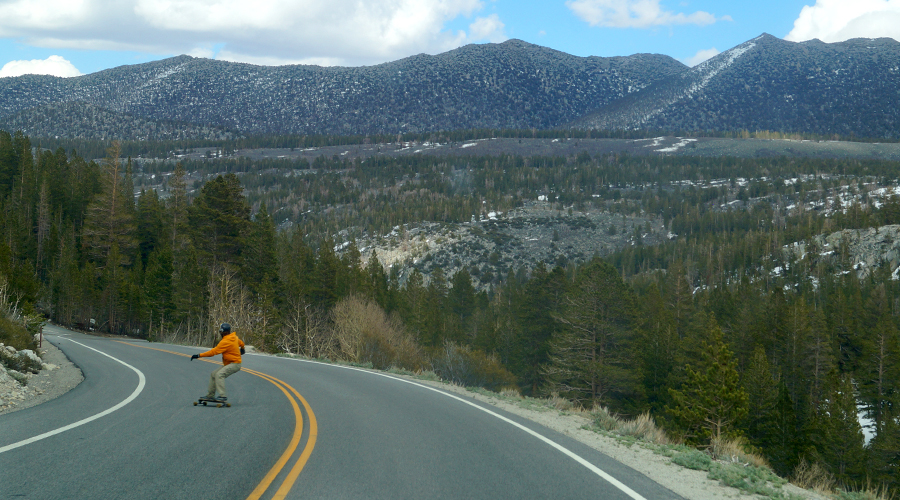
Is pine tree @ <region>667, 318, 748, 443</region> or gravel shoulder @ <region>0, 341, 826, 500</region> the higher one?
gravel shoulder @ <region>0, 341, 826, 500</region>

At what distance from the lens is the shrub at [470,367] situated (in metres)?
31.1

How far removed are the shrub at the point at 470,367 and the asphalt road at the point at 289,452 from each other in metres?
18.9

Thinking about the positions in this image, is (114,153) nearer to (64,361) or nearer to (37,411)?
(64,361)

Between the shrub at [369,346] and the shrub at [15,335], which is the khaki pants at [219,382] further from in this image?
the shrub at [369,346]

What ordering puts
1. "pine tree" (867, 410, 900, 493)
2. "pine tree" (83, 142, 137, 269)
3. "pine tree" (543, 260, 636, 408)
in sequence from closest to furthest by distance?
"pine tree" (867, 410, 900, 493) < "pine tree" (543, 260, 636, 408) < "pine tree" (83, 142, 137, 269)

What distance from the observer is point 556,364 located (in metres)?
50.1

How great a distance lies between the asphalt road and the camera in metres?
5.64

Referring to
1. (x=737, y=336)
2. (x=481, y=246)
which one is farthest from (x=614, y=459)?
(x=481, y=246)

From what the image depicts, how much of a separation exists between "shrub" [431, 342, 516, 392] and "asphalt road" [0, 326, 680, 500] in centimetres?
1890

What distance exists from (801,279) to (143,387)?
14782cm

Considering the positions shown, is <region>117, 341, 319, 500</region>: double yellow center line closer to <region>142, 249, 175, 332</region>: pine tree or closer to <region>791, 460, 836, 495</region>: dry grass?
<region>791, 460, 836, 495</region>: dry grass

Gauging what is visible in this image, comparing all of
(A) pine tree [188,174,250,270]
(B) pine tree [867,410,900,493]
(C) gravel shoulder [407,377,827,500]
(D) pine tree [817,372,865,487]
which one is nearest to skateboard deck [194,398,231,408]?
(C) gravel shoulder [407,377,827,500]

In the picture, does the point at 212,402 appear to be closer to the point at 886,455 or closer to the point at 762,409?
the point at 762,409

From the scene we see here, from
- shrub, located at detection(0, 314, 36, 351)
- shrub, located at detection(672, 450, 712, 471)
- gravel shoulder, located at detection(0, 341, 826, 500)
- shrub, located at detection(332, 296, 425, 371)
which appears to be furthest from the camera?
shrub, located at detection(332, 296, 425, 371)
